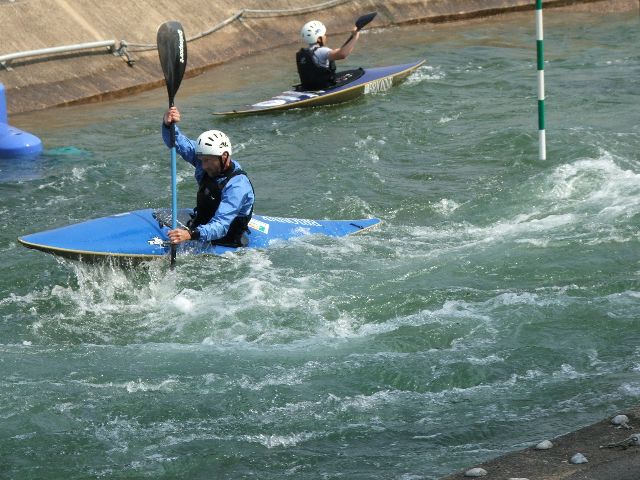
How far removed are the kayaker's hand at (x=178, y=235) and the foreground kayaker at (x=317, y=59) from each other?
6259 millimetres

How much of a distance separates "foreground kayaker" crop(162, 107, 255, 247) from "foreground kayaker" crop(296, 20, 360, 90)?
5502 mm

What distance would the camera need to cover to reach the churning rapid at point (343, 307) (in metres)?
5.61

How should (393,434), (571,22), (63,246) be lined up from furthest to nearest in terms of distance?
1. (571,22)
2. (63,246)
3. (393,434)

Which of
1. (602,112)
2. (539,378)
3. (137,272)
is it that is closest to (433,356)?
(539,378)

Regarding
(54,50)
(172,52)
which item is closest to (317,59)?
(54,50)

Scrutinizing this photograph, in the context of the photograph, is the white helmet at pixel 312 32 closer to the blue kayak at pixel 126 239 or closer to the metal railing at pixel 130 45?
the metal railing at pixel 130 45

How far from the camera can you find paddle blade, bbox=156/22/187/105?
822 cm

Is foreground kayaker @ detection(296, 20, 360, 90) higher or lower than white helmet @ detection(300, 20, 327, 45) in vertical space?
lower

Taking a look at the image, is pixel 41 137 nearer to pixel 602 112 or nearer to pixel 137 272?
pixel 137 272

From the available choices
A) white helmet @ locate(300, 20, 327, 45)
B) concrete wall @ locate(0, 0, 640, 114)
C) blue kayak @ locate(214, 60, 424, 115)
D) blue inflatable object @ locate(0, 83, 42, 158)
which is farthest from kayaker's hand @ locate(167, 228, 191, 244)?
concrete wall @ locate(0, 0, 640, 114)

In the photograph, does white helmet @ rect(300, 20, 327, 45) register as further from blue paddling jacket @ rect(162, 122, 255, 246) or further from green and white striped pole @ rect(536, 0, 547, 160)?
blue paddling jacket @ rect(162, 122, 255, 246)

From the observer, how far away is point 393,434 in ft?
18.3

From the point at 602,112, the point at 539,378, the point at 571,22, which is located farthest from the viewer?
the point at 571,22

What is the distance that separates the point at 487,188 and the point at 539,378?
13.3 feet
